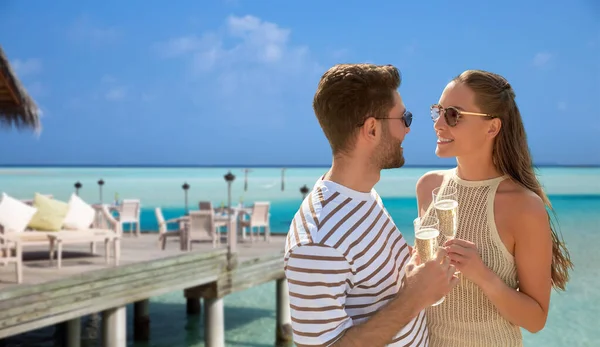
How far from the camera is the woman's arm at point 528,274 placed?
225 centimetres

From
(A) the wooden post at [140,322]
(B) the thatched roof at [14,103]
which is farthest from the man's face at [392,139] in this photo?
(A) the wooden post at [140,322]

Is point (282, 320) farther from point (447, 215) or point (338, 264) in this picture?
point (338, 264)

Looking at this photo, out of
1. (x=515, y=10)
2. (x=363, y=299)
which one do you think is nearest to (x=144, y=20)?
(x=515, y=10)

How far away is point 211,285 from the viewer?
9453 mm

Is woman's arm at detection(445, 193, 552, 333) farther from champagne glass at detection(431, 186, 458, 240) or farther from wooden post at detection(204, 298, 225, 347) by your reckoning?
wooden post at detection(204, 298, 225, 347)

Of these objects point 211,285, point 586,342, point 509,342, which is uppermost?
point 509,342

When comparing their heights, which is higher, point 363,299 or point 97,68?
point 97,68

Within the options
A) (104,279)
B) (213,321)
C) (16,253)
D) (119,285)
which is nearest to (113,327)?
(119,285)

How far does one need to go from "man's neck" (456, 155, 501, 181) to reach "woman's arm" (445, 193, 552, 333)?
0.22m

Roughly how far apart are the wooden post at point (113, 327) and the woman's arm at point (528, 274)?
6.26 m

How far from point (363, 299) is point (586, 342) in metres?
14.3

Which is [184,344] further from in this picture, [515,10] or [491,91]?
[515,10]

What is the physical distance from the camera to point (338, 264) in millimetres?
1739

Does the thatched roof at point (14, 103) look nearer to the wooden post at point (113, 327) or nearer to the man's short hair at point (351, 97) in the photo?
the wooden post at point (113, 327)
